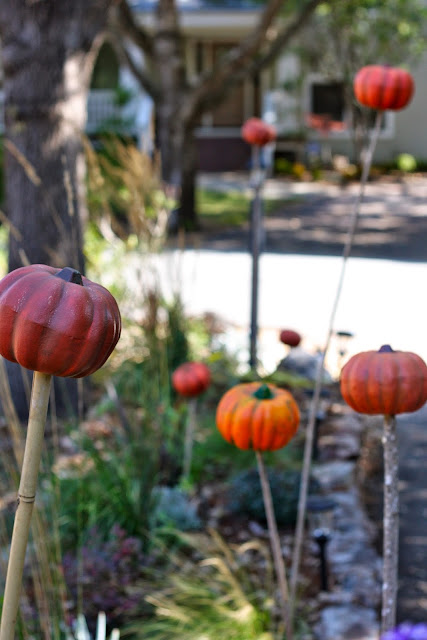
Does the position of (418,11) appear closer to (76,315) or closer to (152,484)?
(152,484)

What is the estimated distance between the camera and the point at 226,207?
14102mm

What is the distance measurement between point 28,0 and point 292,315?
12.2ft

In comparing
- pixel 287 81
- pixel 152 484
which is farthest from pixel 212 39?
pixel 152 484

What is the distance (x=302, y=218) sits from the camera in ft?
43.1

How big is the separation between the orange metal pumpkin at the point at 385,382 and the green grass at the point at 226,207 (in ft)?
35.1

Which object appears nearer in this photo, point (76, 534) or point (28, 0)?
point (76, 534)

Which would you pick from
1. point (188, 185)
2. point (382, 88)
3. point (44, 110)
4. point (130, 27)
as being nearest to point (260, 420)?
point (382, 88)

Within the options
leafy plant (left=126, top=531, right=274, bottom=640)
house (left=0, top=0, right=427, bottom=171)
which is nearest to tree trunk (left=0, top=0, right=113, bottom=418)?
leafy plant (left=126, top=531, right=274, bottom=640)

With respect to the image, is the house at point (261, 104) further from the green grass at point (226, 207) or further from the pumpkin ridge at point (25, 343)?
the pumpkin ridge at point (25, 343)

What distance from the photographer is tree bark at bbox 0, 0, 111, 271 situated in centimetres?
443

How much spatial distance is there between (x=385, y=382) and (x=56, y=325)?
797mm

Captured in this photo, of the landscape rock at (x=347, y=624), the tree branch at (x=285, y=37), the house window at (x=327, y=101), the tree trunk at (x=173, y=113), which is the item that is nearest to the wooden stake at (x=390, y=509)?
the landscape rock at (x=347, y=624)

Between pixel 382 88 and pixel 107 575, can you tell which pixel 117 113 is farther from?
pixel 382 88

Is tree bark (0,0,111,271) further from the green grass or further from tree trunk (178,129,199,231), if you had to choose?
the green grass
